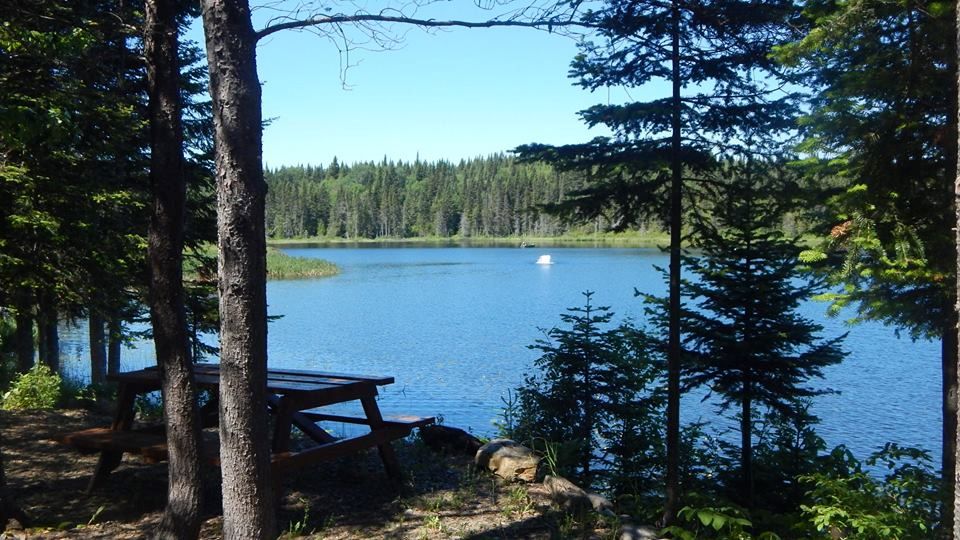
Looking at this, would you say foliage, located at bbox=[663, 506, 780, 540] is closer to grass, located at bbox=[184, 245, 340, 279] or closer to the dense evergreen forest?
grass, located at bbox=[184, 245, 340, 279]

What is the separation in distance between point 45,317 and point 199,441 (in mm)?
6352

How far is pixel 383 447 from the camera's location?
5430mm

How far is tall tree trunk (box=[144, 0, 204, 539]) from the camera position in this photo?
166 inches

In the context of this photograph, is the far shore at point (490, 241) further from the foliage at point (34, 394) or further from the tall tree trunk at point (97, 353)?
the foliage at point (34, 394)

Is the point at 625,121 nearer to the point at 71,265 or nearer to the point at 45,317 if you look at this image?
the point at 71,265

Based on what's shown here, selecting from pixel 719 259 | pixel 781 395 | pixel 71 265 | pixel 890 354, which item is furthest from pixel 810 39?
pixel 890 354

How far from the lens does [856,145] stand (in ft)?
23.4

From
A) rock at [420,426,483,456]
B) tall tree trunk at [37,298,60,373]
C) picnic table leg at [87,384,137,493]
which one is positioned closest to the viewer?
picnic table leg at [87,384,137,493]

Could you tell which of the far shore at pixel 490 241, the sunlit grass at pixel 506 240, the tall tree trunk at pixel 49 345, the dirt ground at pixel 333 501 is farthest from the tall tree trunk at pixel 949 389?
the sunlit grass at pixel 506 240

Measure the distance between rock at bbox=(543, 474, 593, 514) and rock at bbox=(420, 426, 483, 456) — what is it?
1.36 m

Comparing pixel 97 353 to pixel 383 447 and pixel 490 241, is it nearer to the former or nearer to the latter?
pixel 383 447

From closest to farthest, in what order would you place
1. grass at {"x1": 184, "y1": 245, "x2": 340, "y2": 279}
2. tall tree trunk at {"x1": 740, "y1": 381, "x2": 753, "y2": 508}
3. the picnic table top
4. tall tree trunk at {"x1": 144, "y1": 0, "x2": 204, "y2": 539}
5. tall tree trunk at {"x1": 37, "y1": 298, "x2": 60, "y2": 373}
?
tall tree trunk at {"x1": 144, "y1": 0, "x2": 204, "y2": 539} → the picnic table top → tall tree trunk at {"x1": 740, "y1": 381, "x2": 753, "y2": 508} → tall tree trunk at {"x1": 37, "y1": 298, "x2": 60, "y2": 373} → grass at {"x1": 184, "y1": 245, "x2": 340, "y2": 279}

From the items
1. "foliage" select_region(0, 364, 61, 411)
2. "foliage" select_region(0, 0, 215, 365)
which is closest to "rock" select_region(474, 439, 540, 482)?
"foliage" select_region(0, 0, 215, 365)

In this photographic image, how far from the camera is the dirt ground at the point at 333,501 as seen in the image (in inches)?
180
